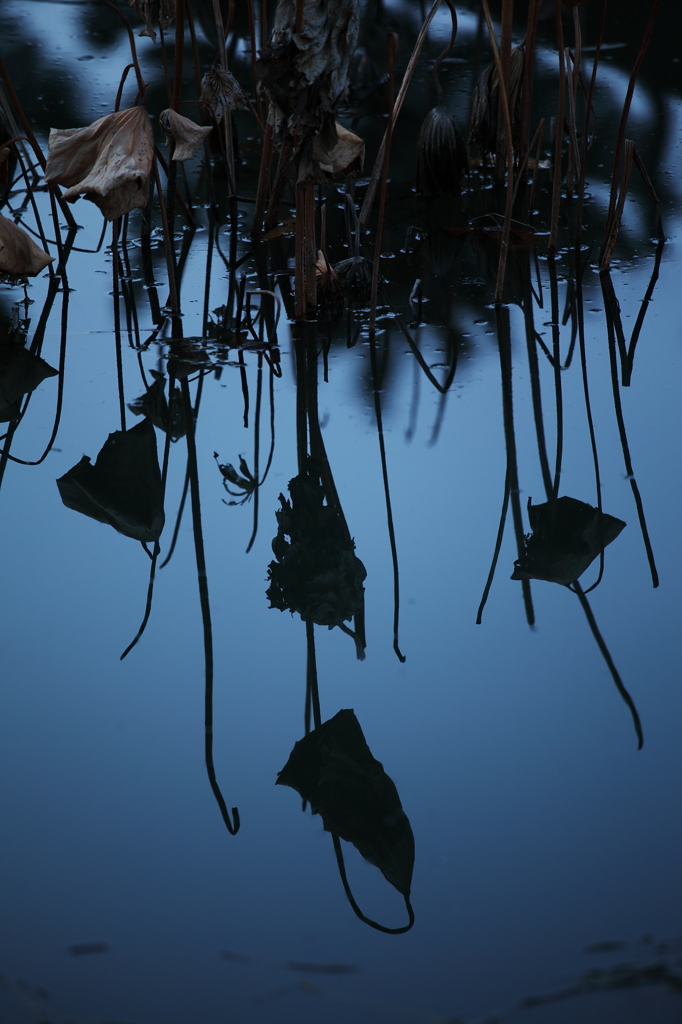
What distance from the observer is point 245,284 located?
1.64 meters

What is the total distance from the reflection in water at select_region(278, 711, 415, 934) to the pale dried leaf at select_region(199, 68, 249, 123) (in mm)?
1142

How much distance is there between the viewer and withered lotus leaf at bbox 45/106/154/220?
118 centimetres

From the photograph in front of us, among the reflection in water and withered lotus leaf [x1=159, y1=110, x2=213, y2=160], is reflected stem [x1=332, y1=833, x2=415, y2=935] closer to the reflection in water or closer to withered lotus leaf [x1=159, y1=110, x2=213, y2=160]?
the reflection in water

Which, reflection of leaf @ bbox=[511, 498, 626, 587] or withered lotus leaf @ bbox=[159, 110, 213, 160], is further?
withered lotus leaf @ bbox=[159, 110, 213, 160]

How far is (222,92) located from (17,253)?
0.46 metres

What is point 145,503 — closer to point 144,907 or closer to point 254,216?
point 144,907

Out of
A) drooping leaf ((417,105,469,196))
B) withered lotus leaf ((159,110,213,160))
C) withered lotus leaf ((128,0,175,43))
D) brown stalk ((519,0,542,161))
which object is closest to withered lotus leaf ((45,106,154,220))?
withered lotus leaf ((159,110,213,160))

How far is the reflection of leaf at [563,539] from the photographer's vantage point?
964 mm

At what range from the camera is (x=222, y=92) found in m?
1.52

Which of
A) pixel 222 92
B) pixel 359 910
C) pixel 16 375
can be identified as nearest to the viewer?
pixel 359 910

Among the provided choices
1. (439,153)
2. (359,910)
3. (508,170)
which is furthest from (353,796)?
(439,153)

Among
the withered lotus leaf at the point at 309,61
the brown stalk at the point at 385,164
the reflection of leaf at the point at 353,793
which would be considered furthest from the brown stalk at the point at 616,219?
the reflection of leaf at the point at 353,793

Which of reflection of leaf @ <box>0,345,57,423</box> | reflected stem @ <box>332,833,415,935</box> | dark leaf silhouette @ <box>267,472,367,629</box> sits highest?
reflection of leaf @ <box>0,345,57,423</box>

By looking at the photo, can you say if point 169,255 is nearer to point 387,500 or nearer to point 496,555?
point 387,500
